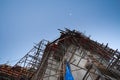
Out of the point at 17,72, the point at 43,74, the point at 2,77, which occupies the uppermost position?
the point at 43,74

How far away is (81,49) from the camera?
20.3 metres

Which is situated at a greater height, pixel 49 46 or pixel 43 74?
pixel 49 46

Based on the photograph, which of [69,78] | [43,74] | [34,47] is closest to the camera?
[69,78]

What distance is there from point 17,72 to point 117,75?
12672mm

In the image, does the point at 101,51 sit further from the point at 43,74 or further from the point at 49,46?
the point at 43,74

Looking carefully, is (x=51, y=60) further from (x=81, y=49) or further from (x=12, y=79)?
(x=12, y=79)

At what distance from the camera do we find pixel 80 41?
20.6 meters

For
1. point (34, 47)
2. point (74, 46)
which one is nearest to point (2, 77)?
point (34, 47)

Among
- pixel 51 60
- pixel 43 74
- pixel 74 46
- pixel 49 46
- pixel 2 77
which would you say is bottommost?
pixel 2 77

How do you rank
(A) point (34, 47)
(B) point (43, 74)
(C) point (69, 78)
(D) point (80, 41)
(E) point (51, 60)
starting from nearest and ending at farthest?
(C) point (69, 78)
(B) point (43, 74)
(E) point (51, 60)
(D) point (80, 41)
(A) point (34, 47)

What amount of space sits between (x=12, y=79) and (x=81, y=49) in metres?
9.23

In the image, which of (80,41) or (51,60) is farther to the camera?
(80,41)

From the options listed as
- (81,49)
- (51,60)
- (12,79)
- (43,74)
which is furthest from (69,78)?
(12,79)

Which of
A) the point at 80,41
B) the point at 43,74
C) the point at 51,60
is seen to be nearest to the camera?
the point at 43,74
